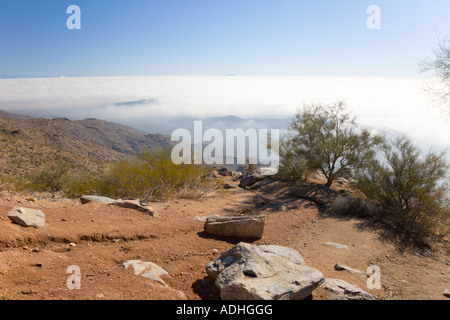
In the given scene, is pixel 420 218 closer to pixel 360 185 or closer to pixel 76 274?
pixel 360 185

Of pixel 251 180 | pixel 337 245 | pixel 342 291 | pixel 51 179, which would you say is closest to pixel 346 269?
pixel 342 291

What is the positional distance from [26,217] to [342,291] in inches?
232

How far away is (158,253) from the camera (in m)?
5.09

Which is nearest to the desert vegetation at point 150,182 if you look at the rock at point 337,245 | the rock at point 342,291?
the rock at point 337,245

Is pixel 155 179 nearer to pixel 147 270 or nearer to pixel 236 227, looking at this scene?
pixel 236 227

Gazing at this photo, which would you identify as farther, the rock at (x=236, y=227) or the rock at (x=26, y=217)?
the rock at (x=236, y=227)

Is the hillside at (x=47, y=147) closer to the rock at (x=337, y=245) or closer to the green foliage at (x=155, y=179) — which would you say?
the green foliage at (x=155, y=179)

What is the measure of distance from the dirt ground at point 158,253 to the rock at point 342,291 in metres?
0.25

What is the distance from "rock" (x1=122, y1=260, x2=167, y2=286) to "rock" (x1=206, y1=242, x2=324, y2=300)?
30.1 inches

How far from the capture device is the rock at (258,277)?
10.7 ft

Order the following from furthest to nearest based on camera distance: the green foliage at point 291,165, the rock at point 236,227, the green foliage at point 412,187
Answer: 1. the green foliage at point 291,165
2. the green foliage at point 412,187
3. the rock at point 236,227

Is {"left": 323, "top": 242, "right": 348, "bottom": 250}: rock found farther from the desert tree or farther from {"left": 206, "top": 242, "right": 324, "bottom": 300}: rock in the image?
the desert tree

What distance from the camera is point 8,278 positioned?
11.1 ft
